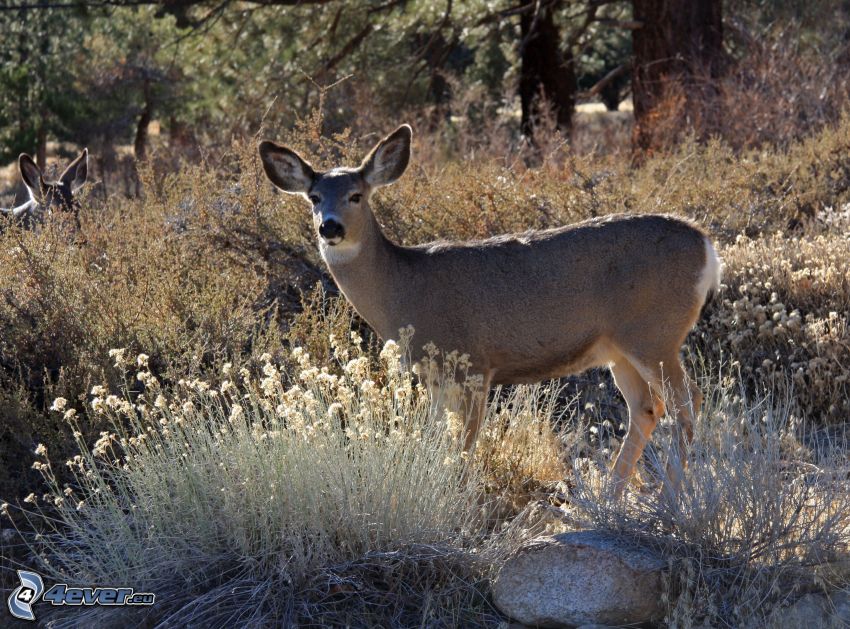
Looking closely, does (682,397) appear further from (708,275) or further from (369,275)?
(369,275)

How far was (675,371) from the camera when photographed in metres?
5.95

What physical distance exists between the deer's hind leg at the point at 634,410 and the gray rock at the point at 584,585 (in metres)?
1.34

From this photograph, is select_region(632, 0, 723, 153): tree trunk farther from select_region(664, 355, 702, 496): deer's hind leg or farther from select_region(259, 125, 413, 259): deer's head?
select_region(664, 355, 702, 496): deer's hind leg

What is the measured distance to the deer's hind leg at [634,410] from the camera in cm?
623

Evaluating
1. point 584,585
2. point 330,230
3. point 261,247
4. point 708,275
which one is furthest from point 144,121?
point 584,585

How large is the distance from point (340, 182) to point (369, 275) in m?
0.54

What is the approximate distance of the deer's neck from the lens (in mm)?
6211

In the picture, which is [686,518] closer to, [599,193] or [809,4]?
[599,193]

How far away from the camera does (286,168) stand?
254 inches

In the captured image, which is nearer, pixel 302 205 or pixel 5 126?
pixel 302 205

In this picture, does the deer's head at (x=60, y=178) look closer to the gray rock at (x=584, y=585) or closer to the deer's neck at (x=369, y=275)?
the deer's neck at (x=369, y=275)

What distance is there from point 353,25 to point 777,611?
12.8 meters

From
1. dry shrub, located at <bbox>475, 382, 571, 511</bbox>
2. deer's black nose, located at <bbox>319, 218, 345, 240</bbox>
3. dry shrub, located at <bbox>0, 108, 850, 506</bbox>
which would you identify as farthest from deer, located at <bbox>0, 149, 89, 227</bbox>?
dry shrub, located at <bbox>475, 382, 571, 511</bbox>

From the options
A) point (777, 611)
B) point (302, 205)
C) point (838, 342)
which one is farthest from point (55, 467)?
point (838, 342)
